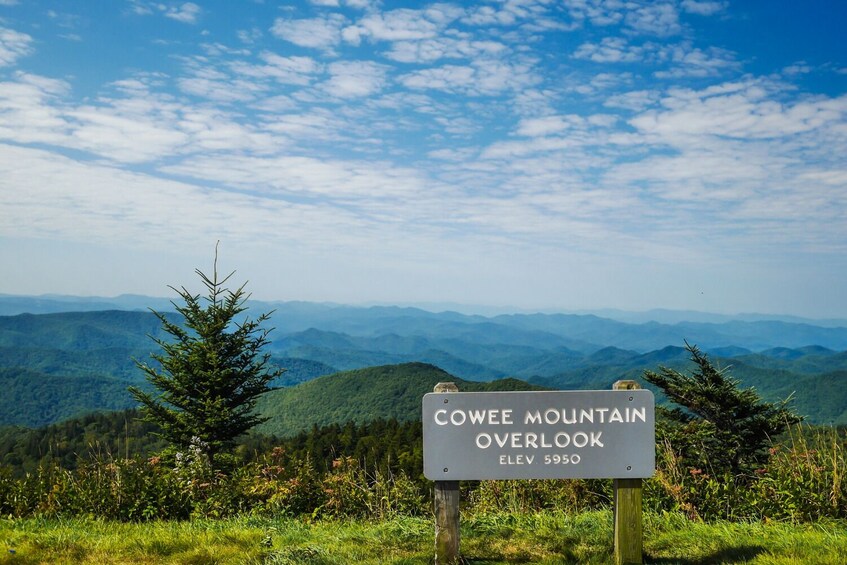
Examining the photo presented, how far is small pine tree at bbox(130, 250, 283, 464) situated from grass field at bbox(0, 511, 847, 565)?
13980 mm

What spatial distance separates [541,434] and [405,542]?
1.68 m

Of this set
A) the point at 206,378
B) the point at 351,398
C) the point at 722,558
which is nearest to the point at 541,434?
the point at 722,558

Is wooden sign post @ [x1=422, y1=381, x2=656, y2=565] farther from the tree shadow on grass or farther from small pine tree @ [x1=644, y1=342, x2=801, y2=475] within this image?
small pine tree @ [x1=644, y1=342, x2=801, y2=475]

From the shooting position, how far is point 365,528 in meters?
6.25

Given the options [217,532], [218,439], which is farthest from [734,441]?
[218,439]

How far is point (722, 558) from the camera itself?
5.32 m

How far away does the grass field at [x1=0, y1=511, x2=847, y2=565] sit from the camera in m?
5.34

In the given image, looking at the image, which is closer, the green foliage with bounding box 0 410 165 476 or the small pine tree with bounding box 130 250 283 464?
the small pine tree with bounding box 130 250 283 464

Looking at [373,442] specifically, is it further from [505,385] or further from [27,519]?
[505,385]

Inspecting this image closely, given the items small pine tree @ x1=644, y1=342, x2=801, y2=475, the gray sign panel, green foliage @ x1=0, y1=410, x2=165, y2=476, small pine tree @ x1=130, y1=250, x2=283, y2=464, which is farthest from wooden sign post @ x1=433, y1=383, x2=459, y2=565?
green foliage @ x1=0, y1=410, x2=165, y2=476

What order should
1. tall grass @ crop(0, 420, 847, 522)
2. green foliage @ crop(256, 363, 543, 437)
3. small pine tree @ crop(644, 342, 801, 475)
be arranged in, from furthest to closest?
green foliage @ crop(256, 363, 543, 437)
small pine tree @ crop(644, 342, 801, 475)
tall grass @ crop(0, 420, 847, 522)

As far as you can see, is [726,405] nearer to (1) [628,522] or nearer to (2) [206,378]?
(1) [628,522]

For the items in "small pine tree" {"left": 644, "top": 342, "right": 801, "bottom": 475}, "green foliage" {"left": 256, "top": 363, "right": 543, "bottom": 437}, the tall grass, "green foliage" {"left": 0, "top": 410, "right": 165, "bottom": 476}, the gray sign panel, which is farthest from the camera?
"green foliage" {"left": 256, "top": 363, "right": 543, "bottom": 437}

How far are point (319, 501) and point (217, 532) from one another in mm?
1640
